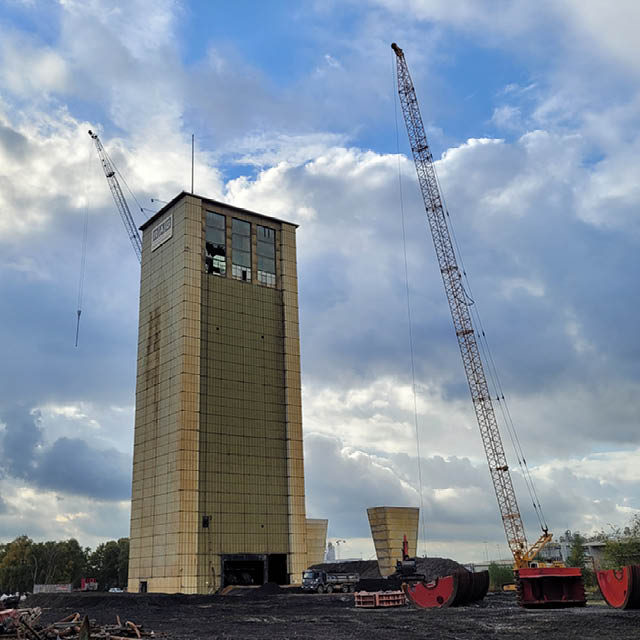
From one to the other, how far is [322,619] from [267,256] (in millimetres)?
60302

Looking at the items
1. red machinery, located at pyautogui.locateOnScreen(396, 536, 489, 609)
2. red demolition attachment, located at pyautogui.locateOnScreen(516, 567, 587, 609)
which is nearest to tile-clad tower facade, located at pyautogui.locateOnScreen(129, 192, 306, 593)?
red machinery, located at pyautogui.locateOnScreen(396, 536, 489, 609)

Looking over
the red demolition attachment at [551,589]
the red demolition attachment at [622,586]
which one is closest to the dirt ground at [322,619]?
the red demolition attachment at [622,586]

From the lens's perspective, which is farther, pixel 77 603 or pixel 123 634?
pixel 77 603

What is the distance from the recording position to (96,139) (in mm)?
144875

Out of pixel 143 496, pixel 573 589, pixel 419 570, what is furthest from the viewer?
pixel 419 570

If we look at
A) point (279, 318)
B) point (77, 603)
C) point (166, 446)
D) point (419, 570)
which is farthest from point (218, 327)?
point (419, 570)

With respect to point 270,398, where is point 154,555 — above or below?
below

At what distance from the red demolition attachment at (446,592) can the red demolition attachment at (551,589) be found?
4.28m

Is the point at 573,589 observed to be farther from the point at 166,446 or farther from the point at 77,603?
the point at 166,446

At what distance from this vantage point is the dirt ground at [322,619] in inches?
1378

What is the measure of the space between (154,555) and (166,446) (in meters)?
13.0

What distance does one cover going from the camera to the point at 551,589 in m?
52.4

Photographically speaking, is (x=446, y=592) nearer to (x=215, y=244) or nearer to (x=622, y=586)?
(x=622, y=586)

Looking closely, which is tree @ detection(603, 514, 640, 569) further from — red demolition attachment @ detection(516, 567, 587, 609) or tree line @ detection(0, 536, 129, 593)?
tree line @ detection(0, 536, 129, 593)
